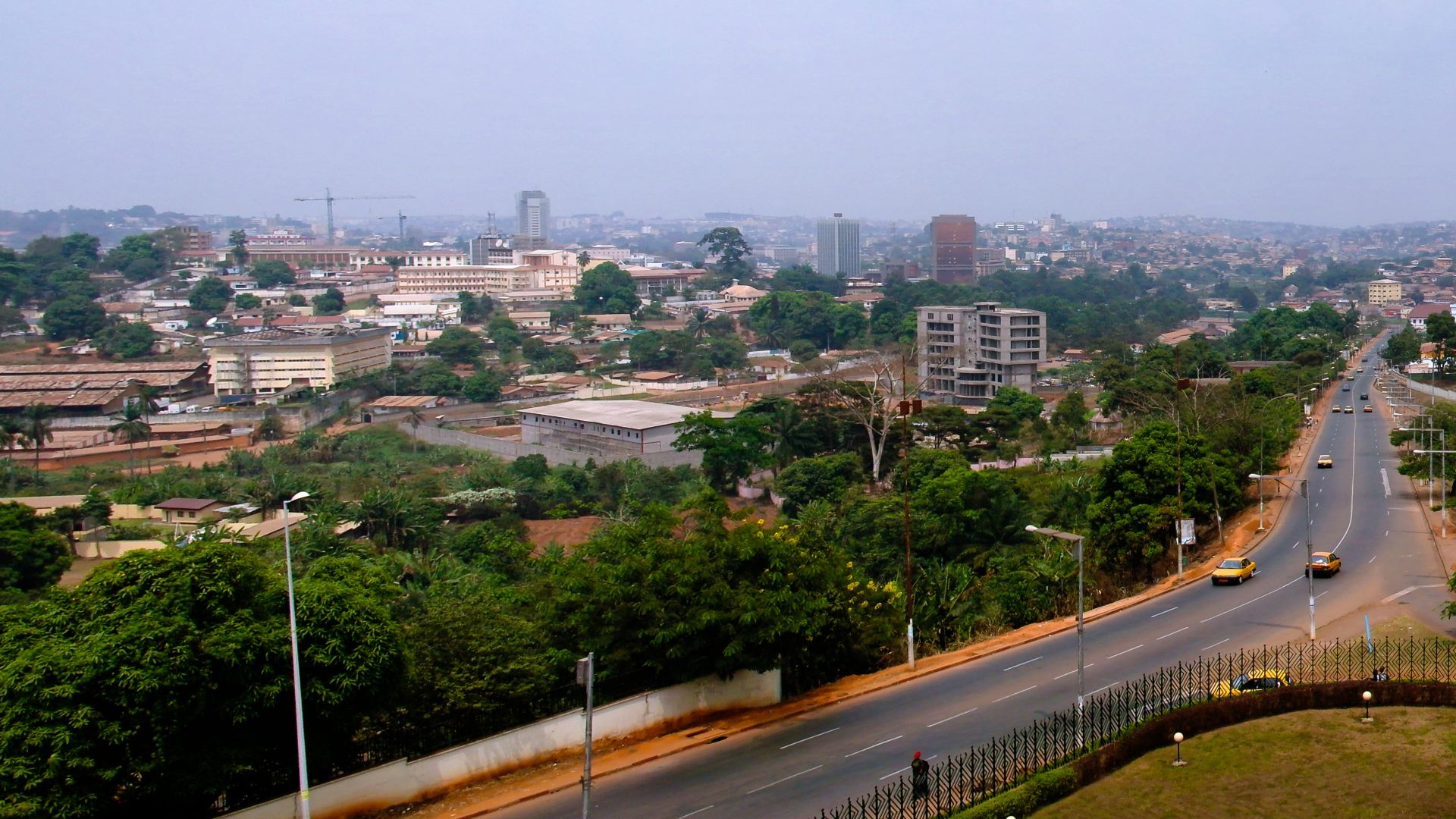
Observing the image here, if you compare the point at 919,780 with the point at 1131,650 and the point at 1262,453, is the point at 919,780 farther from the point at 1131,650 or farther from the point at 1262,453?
the point at 1262,453

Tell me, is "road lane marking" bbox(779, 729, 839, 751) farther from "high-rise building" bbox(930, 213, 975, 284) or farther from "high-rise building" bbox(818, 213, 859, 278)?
"high-rise building" bbox(818, 213, 859, 278)

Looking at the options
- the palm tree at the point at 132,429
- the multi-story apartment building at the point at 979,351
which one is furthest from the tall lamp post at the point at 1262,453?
the palm tree at the point at 132,429

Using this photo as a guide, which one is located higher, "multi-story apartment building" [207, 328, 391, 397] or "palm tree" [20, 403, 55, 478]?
"multi-story apartment building" [207, 328, 391, 397]

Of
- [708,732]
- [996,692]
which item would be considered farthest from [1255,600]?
[708,732]

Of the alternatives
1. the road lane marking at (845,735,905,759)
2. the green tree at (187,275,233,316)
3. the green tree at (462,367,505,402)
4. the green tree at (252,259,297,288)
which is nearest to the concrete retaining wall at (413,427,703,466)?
the green tree at (462,367,505,402)

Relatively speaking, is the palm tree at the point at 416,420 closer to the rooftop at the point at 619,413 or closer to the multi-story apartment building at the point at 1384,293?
the rooftop at the point at 619,413

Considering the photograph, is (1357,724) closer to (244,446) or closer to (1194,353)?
(1194,353)
